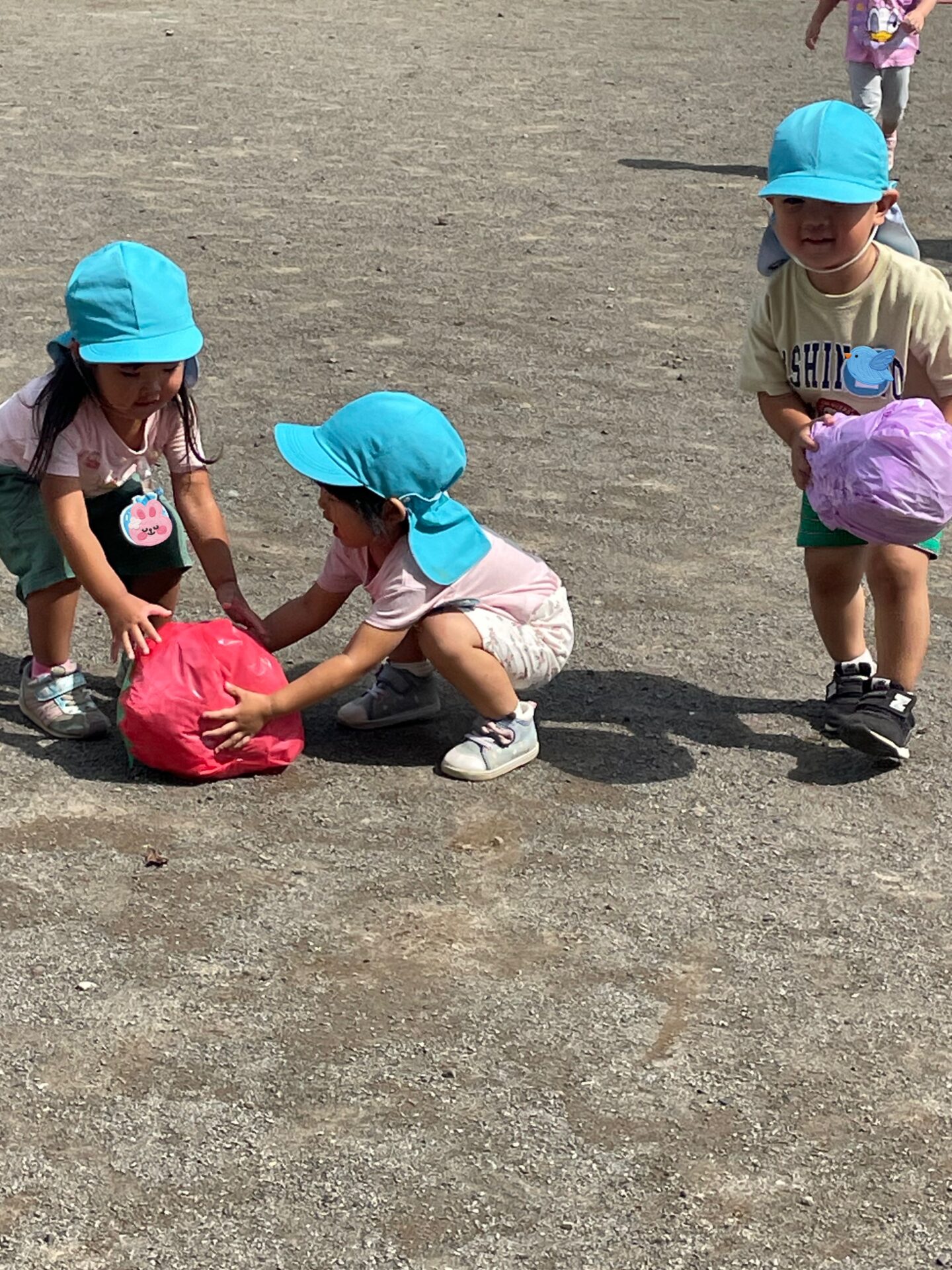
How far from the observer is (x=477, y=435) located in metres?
6.10

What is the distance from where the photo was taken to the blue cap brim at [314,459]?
3.75 meters

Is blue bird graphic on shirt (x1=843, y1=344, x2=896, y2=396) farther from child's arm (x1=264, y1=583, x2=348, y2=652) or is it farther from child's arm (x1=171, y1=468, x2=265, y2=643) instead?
child's arm (x1=171, y1=468, x2=265, y2=643)

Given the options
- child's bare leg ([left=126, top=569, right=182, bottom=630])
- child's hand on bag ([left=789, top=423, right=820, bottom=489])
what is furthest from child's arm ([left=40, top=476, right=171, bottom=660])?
child's hand on bag ([left=789, top=423, right=820, bottom=489])

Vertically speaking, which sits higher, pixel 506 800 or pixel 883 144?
pixel 883 144

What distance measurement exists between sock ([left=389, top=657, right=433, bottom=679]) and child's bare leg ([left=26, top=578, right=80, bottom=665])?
2.53 feet

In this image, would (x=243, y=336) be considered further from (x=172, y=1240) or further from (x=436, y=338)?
(x=172, y=1240)

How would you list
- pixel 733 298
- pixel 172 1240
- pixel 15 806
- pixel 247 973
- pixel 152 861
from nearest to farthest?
pixel 172 1240
pixel 247 973
pixel 152 861
pixel 15 806
pixel 733 298

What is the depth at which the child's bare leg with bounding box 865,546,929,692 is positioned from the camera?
12.9 feet

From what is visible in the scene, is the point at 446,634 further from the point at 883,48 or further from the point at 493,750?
the point at 883,48

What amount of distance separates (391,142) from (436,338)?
4222 millimetres

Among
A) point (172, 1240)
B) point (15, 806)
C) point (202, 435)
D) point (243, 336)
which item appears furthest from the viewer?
point (243, 336)

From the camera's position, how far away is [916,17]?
9.61 metres

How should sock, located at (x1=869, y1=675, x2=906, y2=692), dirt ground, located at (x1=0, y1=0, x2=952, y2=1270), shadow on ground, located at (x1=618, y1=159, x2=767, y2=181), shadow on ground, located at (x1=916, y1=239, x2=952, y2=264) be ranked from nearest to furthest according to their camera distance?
dirt ground, located at (x1=0, y1=0, x2=952, y2=1270) → sock, located at (x1=869, y1=675, x2=906, y2=692) → shadow on ground, located at (x1=916, y1=239, x2=952, y2=264) → shadow on ground, located at (x1=618, y1=159, x2=767, y2=181)

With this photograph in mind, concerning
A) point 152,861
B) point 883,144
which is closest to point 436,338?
point 883,144
